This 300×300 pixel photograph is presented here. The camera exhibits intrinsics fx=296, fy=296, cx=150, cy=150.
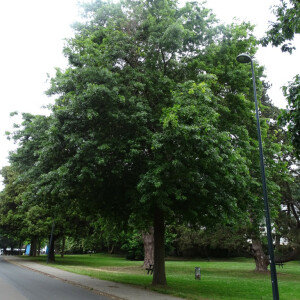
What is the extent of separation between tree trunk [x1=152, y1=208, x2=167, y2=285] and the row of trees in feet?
0.15

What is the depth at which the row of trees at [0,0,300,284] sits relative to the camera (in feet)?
34.2

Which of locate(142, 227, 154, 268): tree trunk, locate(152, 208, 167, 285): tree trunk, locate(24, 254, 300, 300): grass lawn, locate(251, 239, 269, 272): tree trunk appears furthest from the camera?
locate(142, 227, 154, 268): tree trunk

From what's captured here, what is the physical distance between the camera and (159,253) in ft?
44.1

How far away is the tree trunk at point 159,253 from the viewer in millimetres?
13234

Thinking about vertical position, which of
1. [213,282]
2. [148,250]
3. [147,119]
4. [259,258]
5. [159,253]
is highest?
[147,119]

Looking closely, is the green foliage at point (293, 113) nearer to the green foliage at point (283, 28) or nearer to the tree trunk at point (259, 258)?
the green foliage at point (283, 28)

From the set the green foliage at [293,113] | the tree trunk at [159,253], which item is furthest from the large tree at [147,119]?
the green foliage at [293,113]

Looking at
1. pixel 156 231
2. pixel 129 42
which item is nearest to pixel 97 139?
pixel 129 42

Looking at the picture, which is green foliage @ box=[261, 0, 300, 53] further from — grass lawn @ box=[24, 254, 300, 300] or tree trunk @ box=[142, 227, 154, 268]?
tree trunk @ box=[142, 227, 154, 268]

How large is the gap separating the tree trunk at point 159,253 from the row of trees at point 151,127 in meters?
0.05

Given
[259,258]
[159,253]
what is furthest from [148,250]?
[159,253]

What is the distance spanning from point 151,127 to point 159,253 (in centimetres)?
577

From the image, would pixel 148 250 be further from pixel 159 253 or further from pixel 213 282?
pixel 159 253

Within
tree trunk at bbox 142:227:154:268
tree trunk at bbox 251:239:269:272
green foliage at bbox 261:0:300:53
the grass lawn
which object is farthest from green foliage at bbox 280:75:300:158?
tree trunk at bbox 251:239:269:272
